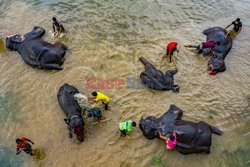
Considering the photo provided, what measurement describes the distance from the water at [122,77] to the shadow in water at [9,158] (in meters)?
0.04

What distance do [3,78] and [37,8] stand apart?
5.59 meters

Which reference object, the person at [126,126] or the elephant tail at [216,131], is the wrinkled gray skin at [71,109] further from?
the elephant tail at [216,131]

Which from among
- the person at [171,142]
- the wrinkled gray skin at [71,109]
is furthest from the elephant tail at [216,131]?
the wrinkled gray skin at [71,109]

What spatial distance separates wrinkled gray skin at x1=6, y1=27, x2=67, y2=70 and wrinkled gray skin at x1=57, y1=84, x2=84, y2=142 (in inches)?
70.0

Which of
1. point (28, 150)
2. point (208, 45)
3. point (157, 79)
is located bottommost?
point (28, 150)

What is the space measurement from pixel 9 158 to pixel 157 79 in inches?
259

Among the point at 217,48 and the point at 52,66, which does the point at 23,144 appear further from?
the point at 217,48

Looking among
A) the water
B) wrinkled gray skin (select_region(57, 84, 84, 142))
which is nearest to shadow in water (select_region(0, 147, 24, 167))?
the water

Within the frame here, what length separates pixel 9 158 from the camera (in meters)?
9.98

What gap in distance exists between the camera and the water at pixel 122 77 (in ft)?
32.3

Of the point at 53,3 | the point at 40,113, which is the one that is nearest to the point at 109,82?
the point at 40,113

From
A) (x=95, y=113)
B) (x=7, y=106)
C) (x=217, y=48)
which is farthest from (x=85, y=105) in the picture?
(x=217, y=48)

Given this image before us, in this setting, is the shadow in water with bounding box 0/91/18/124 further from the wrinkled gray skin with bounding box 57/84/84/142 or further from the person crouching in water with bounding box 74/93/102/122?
the person crouching in water with bounding box 74/93/102/122

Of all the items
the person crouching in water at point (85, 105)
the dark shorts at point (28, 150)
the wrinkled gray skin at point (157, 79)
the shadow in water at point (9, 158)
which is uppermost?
the wrinkled gray skin at point (157, 79)
